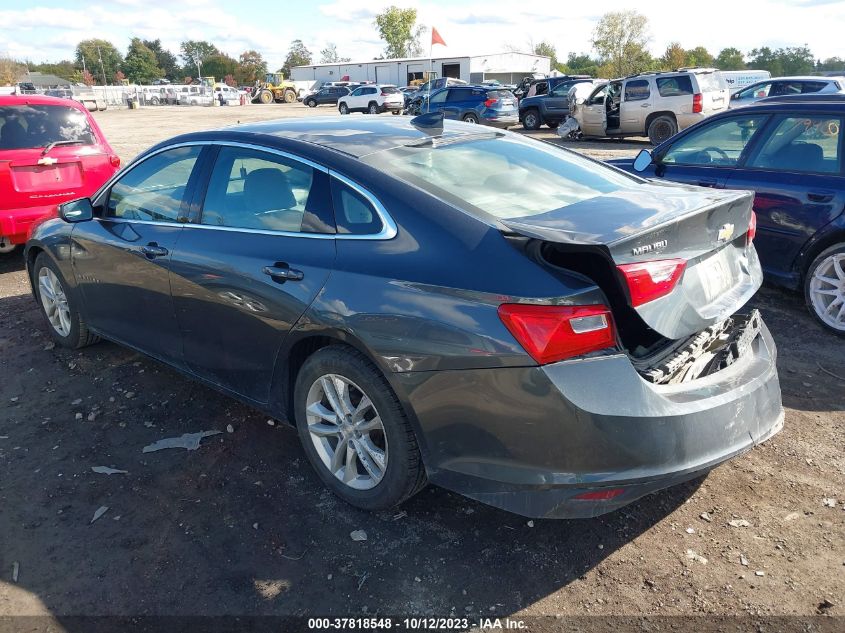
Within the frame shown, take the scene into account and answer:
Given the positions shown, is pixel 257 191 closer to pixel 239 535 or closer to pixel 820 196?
pixel 239 535

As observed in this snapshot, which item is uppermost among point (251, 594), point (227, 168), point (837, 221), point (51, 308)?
point (227, 168)

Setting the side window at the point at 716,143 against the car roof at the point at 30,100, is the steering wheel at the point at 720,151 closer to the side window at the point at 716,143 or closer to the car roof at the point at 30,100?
the side window at the point at 716,143

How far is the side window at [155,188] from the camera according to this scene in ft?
12.6

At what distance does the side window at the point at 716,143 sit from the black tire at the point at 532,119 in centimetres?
1859

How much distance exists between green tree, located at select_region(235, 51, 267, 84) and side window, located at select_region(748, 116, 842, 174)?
11371cm

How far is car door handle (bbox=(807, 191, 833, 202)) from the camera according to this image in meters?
4.87

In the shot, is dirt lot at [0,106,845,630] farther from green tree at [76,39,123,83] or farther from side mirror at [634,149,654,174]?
green tree at [76,39,123,83]

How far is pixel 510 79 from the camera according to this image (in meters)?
62.5

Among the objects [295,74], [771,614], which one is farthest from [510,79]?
[771,614]

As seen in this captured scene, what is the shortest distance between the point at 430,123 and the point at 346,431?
5.72ft

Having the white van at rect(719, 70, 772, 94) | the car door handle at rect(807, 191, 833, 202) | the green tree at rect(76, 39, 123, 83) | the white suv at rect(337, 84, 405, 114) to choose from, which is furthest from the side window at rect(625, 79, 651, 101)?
the green tree at rect(76, 39, 123, 83)

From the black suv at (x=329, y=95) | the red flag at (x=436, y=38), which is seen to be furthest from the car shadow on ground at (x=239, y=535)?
the black suv at (x=329, y=95)

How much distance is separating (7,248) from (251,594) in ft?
19.8

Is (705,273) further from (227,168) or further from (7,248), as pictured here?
(7,248)
